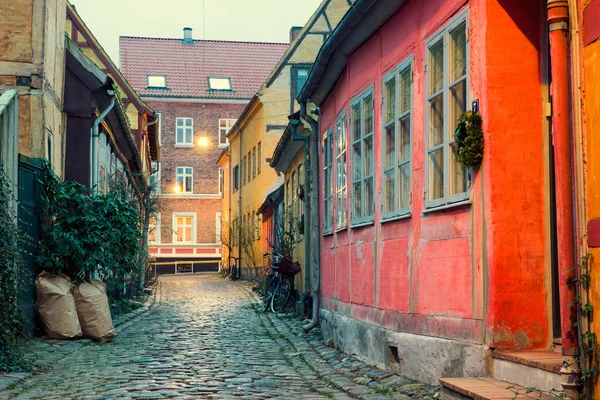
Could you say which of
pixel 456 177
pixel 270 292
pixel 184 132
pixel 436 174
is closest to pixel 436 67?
pixel 436 174

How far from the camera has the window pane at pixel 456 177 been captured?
7.52 meters

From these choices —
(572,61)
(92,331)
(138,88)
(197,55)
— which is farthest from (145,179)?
(197,55)

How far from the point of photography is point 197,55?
51781 millimetres

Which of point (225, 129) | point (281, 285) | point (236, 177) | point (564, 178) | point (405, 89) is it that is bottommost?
point (281, 285)

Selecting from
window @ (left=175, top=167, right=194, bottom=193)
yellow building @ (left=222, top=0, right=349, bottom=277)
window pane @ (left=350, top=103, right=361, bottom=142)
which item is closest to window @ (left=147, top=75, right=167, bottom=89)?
window @ (left=175, top=167, right=194, bottom=193)

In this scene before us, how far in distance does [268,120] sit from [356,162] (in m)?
21.4

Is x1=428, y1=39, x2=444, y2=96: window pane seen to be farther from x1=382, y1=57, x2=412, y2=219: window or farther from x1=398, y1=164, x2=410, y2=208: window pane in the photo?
x1=398, y1=164, x2=410, y2=208: window pane

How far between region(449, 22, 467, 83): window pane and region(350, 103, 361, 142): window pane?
375cm

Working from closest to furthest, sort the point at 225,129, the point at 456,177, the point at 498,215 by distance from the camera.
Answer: the point at 498,215 → the point at 456,177 → the point at 225,129

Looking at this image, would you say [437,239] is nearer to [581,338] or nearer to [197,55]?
[581,338]

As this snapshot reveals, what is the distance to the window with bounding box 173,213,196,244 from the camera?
49.2 metres

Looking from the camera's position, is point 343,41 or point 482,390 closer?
point 482,390

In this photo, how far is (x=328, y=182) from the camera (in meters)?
14.4

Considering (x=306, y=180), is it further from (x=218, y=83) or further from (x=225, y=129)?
(x=218, y=83)
